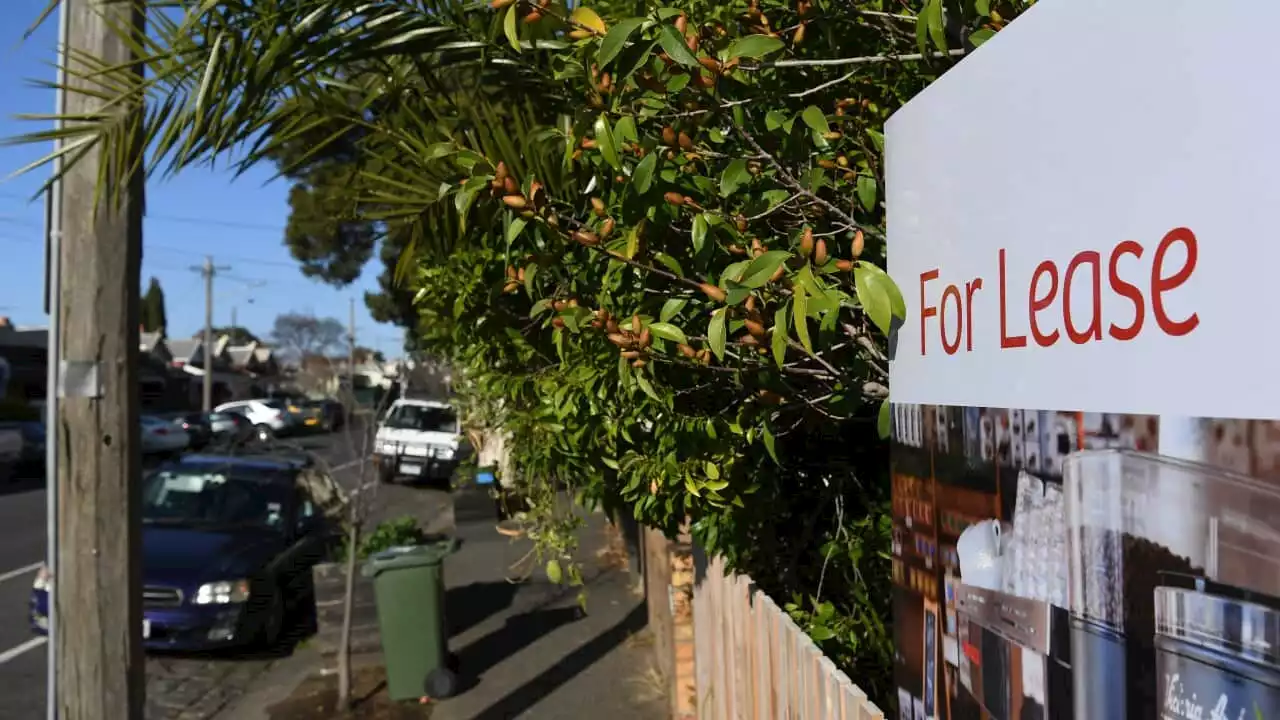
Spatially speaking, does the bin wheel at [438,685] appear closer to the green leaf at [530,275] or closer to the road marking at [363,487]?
the road marking at [363,487]

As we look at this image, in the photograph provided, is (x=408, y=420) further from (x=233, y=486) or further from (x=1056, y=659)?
(x=1056, y=659)

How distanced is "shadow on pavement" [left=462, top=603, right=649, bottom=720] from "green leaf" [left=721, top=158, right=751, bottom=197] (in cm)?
483

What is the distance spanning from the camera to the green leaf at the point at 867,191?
8.06 feet

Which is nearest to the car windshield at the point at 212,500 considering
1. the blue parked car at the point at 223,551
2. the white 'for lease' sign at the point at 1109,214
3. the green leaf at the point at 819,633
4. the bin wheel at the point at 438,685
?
the blue parked car at the point at 223,551

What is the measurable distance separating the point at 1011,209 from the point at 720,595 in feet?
10.2

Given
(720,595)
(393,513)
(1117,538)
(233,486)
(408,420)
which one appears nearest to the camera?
Result: (1117,538)

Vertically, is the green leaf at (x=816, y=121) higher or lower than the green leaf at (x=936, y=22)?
lower

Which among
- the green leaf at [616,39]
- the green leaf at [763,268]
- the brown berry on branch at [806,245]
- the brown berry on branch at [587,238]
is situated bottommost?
the green leaf at [763,268]

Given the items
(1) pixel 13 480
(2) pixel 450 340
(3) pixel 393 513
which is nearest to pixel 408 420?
(3) pixel 393 513

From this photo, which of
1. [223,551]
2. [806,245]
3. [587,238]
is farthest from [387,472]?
[806,245]

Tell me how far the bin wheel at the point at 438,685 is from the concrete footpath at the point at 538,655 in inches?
2.9

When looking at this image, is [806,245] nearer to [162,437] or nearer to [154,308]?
[162,437]

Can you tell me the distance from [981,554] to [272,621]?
7.75m

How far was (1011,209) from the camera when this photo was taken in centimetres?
153
